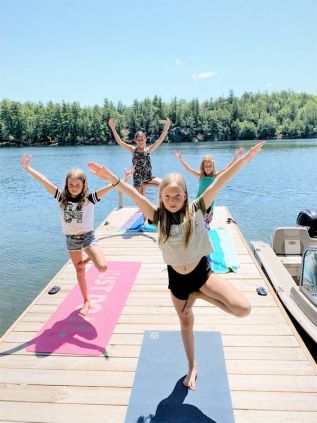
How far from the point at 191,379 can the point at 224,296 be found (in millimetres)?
938

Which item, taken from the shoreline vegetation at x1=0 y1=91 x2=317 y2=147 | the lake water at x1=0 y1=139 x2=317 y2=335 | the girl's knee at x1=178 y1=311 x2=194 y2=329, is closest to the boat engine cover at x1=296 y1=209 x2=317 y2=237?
the girl's knee at x1=178 y1=311 x2=194 y2=329

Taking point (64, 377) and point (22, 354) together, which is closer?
point (64, 377)

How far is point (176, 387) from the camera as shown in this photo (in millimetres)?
3221

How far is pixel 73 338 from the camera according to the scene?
4172 mm

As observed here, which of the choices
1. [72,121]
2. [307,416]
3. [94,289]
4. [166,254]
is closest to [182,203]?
[166,254]

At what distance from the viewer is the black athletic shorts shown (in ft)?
9.68

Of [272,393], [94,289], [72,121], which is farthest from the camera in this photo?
[72,121]

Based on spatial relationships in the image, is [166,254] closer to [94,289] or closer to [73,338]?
[73,338]

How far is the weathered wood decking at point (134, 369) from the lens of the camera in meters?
3.03

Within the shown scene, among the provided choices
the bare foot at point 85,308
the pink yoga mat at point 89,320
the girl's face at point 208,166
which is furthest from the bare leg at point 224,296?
the girl's face at point 208,166

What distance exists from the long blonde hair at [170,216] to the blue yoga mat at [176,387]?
4.39ft

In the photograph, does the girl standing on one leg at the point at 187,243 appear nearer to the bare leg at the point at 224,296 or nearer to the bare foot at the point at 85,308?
the bare leg at the point at 224,296

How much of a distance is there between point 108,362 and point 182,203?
6.28 feet

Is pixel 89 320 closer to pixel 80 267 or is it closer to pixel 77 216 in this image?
pixel 80 267
